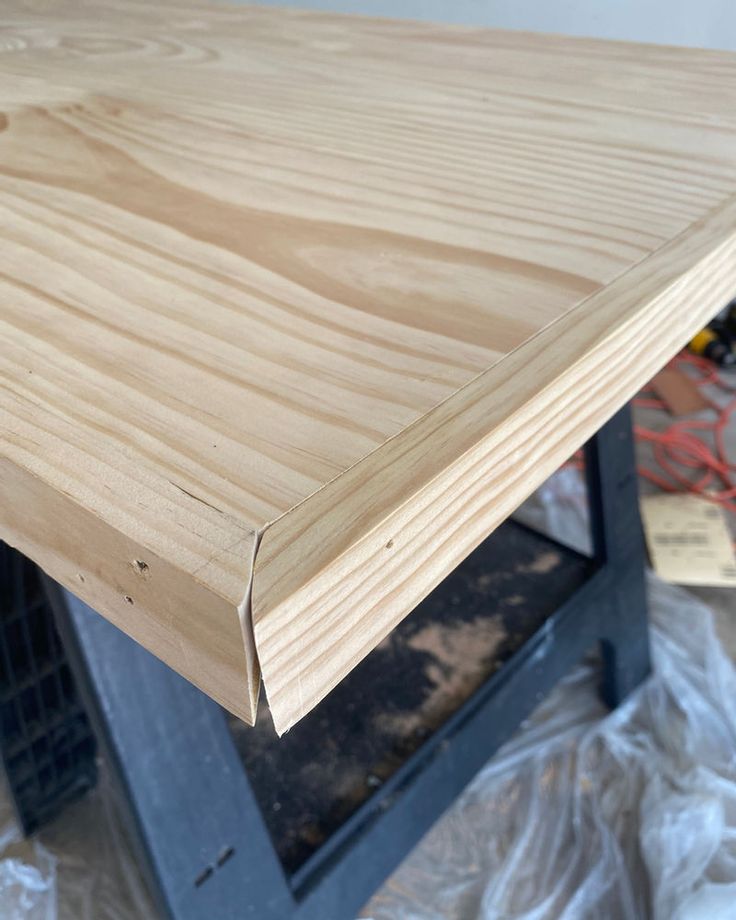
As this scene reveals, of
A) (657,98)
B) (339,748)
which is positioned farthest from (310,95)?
(339,748)

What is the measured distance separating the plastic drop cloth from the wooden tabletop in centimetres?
61

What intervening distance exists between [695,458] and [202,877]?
1231mm

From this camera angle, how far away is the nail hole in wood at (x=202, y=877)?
53 centimetres

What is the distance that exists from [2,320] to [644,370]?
23 centimetres

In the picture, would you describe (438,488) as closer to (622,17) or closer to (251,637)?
(251,637)

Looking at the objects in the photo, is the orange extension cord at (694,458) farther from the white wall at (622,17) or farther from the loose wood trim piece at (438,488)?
the loose wood trim piece at (438,488)

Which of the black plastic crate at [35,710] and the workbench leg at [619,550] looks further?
the workbench leg at [619,550]

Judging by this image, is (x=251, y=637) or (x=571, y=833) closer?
(x=251, y=637)

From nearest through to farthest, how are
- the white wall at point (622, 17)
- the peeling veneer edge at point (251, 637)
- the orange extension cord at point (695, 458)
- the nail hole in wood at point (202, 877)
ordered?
the peeling veneer edge at point (251, 637) → the nail hole in wood at point (202, 877) → the orange extension cord at point (695, 458) → the white wall at point (622, 17)

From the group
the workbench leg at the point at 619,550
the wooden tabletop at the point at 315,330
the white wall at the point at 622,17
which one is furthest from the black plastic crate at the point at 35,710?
the white wall at the point at 622,17

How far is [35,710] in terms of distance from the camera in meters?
0.79

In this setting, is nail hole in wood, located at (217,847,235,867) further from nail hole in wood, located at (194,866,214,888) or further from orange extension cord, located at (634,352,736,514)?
orange extension cord, located at (634,352,736,514)

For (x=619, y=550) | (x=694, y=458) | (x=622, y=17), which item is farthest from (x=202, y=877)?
(x=622, y=17)

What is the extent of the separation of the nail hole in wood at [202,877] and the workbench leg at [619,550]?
53cm
